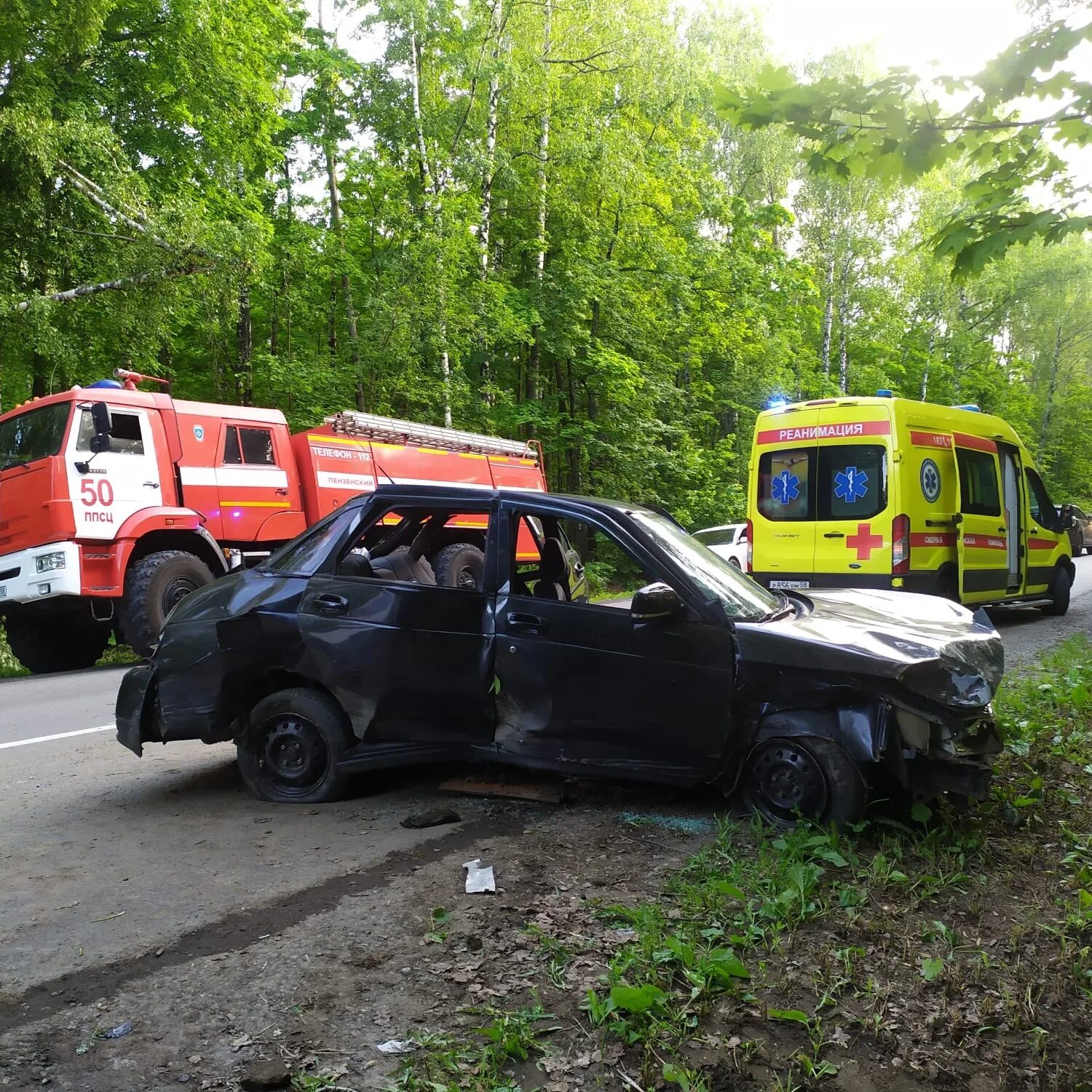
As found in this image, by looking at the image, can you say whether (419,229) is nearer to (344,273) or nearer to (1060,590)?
(344,273)

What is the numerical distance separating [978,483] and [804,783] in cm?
790

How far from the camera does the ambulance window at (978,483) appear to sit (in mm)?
10219

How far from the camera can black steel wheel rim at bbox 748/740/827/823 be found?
390 cm

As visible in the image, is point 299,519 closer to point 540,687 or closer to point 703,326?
point 540,687

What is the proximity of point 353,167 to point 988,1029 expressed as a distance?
19889 mm

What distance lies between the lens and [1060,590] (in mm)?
12938

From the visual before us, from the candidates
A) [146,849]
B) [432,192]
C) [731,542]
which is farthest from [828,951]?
[432,192]

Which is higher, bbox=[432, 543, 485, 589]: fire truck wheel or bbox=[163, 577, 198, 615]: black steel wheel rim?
bbox=[432, 543, 485, 589]: fire truck wheel

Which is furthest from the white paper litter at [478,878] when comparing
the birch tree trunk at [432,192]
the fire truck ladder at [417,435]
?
the birch tree trunk at [432,192]

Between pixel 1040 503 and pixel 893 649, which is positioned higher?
pixel 1040 503

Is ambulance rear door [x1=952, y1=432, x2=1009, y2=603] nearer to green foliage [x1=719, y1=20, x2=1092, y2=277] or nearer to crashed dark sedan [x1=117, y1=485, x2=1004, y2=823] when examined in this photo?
crashed dark sedan [x1=117, y1=485, x2=1004, y2=823]

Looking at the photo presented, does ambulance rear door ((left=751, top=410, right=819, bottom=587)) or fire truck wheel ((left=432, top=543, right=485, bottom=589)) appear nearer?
fire truck wheel ((left=432, top=543, right=485, bottom=589))

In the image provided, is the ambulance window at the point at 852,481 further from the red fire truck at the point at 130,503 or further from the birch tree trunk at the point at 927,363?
the birch tree trunk at the point at 927,363

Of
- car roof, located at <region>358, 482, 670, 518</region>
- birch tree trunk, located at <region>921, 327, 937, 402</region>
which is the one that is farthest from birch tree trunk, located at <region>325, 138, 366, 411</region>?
birch tree trunk, located at <region>921, 327, 937, 402</region>
